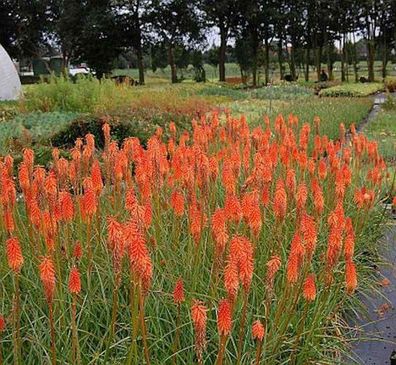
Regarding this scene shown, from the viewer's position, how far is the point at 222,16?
38.0 metres

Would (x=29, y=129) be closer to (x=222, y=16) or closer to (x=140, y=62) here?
(x=140, y=62)

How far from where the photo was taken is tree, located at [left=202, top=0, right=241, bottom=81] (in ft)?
121

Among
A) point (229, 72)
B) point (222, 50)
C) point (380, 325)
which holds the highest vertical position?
point (222, 50)

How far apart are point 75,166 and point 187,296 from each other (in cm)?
108

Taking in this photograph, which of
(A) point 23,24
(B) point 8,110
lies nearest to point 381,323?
(B) point 8,110

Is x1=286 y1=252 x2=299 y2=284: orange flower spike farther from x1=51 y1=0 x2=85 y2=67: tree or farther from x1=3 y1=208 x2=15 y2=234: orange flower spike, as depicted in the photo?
x1=51 y1=0 x2=85 y2=67: tree

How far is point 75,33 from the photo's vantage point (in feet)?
128

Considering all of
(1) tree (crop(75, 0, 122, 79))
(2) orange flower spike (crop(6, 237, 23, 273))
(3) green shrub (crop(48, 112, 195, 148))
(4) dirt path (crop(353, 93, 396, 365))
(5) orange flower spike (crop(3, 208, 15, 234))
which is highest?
(1) tree (crop(75, 0, 122, 79))

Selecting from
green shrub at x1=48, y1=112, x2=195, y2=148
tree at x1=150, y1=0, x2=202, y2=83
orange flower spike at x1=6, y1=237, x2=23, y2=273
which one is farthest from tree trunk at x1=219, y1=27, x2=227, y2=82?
orange flower spike at x1=6, y1=237, x2=23, y2=273

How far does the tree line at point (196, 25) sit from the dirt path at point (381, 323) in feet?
111

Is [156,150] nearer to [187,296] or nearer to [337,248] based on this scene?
[187,296]

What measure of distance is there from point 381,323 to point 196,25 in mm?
36876

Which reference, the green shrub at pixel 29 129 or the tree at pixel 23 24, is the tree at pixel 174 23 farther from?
the green shrub at pixel 29 129

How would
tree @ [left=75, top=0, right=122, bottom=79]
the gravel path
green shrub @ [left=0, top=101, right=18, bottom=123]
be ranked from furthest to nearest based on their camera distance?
tree @ [left=75, top=0, right=122, bottom=79] < green shrub @ [left=0, top=101, right=18, bottom=123] < the gravel path
